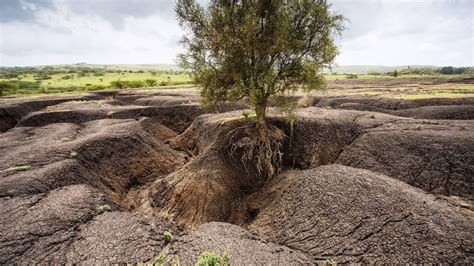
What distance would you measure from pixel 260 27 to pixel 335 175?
22.9ft

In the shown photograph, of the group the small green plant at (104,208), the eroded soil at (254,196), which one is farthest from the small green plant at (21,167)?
the small green plant at (104,208)

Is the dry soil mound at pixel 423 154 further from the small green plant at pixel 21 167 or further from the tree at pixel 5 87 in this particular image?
the tree at pixel 5 87

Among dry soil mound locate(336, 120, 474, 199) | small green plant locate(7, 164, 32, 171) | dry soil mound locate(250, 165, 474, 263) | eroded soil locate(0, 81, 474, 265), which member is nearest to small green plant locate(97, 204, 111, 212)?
eroded soil locate(0, 81, 474, 265)

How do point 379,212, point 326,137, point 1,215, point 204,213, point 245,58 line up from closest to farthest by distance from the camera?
point 379,212
point 1,215
point 204,213
point 245,58
point 326,137

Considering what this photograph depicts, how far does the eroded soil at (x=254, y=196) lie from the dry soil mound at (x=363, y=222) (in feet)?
0.11

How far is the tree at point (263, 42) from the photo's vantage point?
39.4 feet

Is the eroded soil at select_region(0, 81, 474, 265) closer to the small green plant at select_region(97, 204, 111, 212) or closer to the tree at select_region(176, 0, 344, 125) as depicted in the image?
the small green plant at select_region(97, 204, 111, 212)

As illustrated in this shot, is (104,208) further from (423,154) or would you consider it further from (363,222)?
Result: (423,154)

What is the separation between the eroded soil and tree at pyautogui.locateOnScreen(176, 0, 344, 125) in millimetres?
Result: 3027

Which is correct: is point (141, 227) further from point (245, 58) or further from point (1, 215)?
point (245, 58)

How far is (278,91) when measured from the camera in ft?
43.5

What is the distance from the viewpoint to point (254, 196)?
12.6 meters

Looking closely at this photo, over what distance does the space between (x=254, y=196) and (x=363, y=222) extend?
5.53 m

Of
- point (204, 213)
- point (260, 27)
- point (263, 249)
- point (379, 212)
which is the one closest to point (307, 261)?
point (263, 249)
